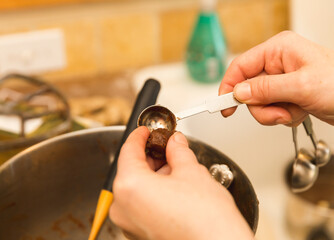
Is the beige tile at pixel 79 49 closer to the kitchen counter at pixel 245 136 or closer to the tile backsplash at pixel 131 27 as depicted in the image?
the tile backsplash at pixel 131 27

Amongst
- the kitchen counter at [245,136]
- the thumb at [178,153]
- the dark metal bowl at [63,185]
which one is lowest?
the kitchen counter at [245,136]

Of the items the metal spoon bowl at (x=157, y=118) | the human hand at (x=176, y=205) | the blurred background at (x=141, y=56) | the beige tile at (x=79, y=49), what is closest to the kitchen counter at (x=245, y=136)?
the blurred background at (x=141, y=56)

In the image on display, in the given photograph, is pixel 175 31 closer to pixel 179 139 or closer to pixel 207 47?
pixel 207 47

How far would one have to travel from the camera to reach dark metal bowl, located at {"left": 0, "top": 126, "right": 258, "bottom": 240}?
0.47 metres

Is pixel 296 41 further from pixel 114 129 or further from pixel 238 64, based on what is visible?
pixel 114 129

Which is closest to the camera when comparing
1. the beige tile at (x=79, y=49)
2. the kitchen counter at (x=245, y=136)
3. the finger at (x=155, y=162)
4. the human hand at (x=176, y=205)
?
the human hand at (x=176, y=205)

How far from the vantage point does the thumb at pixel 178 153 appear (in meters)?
0.39

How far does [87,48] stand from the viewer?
937 mm

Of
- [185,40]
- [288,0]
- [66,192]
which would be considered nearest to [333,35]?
[288,0]

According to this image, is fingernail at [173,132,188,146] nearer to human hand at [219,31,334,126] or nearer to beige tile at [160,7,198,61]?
human hand at [219,31,334,126]

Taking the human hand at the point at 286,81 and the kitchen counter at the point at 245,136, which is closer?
the human hand at the point at 286,81

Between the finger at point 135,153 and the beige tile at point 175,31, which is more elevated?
the finger at point 135,153

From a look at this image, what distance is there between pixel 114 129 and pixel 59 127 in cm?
17

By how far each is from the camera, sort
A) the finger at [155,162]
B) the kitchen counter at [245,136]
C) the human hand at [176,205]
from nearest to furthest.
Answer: the human hand at [176,205] < the finger at [155,162] < the kitchen counter at [245,136]
